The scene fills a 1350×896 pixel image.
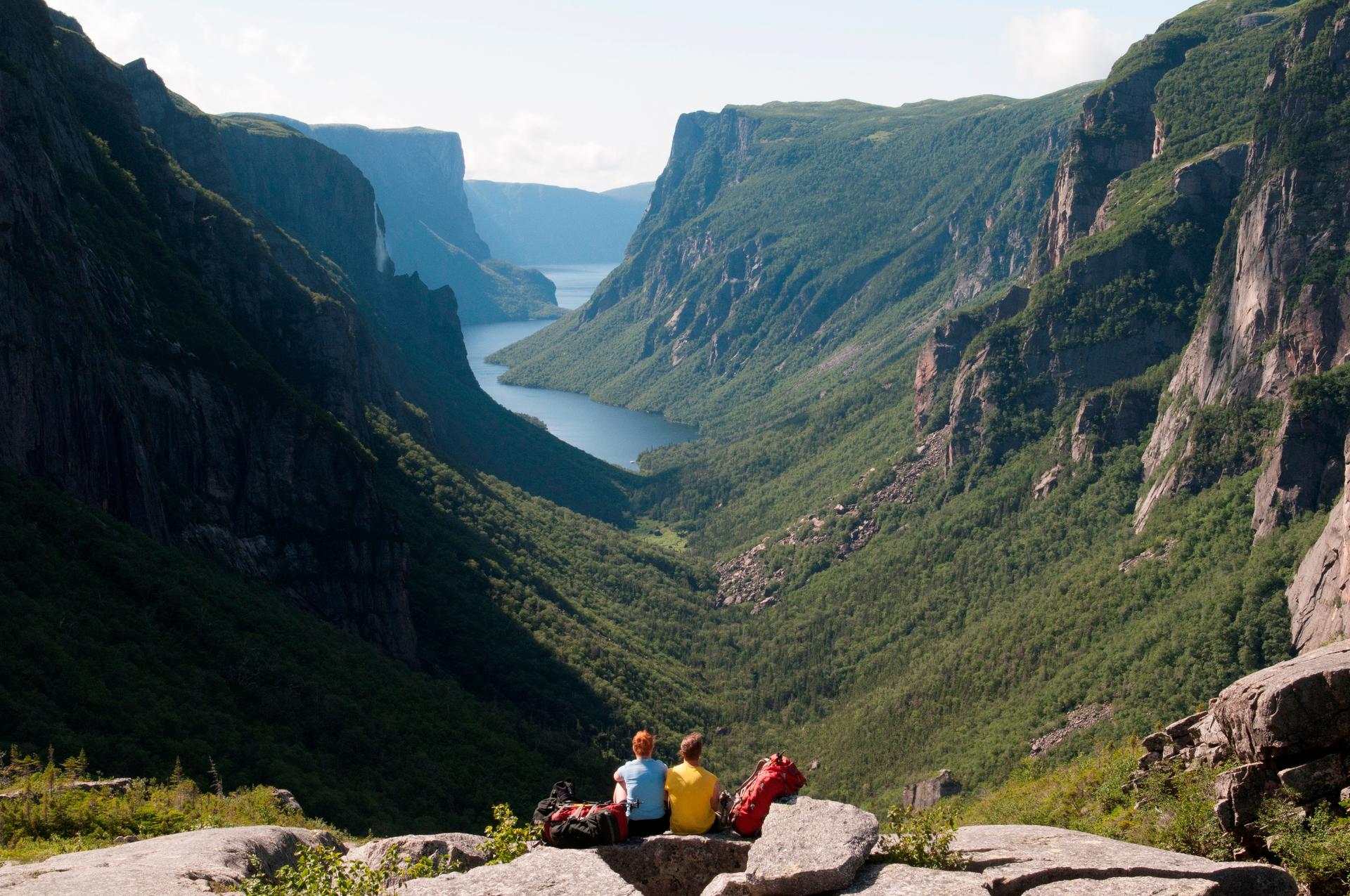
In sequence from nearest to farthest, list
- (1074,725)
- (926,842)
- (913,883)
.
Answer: (913,883)
(926,842)
(1074,725)

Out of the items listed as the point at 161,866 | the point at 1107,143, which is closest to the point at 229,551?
the point at 161,866

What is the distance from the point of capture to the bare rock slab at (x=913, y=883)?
2138 centimetres

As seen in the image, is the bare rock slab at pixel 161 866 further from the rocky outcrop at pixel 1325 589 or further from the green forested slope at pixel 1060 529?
the green forested slope at pixel 1060 529

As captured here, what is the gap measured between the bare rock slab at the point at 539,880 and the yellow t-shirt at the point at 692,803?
2.23 meters

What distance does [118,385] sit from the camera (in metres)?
72.5

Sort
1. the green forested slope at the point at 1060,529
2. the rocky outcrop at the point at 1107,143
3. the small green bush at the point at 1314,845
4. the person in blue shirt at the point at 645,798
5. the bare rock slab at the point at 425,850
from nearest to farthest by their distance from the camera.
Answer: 1. the small green bush at the point at 1314,845
2. the person in blue shirt at the point at 645,798
3. the bare rock slab at the point at 425,850
4. the green forested slope at the point at 1060,529
5. the rocky outcrop at the point at 1107,143

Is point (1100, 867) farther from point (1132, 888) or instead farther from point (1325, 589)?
point (1325, 589)

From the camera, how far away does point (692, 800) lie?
2494 cm

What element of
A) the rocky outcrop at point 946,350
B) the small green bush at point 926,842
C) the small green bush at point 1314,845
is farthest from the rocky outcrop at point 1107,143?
the small green bush at point 926,842

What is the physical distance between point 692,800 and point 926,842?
5.13m

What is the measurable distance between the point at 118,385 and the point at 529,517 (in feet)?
272

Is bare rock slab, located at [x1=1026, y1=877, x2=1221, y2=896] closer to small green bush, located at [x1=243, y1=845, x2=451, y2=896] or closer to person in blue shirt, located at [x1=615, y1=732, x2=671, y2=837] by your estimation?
person in blue shirt, located at [x1=615, y1=732, x2=671, y2=837]

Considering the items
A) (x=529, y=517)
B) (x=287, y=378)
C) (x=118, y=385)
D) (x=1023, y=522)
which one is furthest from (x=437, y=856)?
(x=529, y=517)

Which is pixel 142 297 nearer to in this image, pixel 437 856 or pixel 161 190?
pixel 161 190
